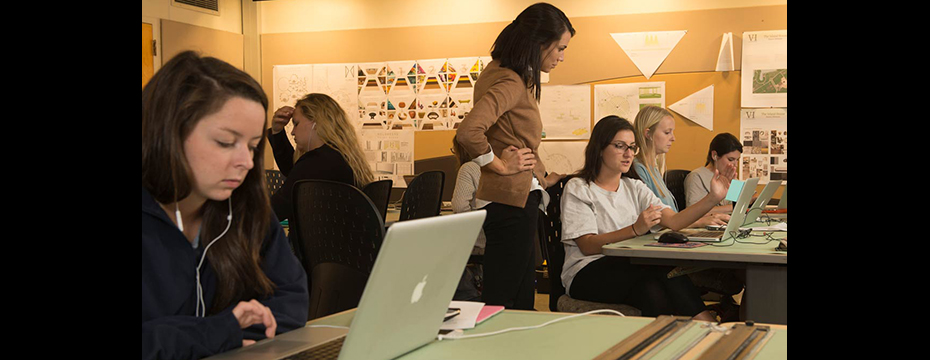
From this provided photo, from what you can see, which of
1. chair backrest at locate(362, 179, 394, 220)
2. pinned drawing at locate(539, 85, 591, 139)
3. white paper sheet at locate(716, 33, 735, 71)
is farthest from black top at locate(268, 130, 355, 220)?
white paper sheet at locate(716, 33, 735, 71)

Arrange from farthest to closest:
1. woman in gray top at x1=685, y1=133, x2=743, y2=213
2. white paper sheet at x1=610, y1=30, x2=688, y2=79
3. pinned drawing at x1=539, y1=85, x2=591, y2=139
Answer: pinned drawing at x1=539, y1=85, x2=591, y2=139 → white paper sheet at x1=610, y1=30, x2=688, y2=79 → woman in gray top at x1=685, y1=133, x2=743, y2=213

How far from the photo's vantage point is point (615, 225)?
3.02 metres

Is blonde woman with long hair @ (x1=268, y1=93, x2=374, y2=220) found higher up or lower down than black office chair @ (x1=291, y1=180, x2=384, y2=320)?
higher up

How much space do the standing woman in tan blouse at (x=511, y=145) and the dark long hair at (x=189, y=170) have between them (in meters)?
1.15

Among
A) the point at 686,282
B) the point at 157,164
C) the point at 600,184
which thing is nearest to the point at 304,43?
the point at 600,184

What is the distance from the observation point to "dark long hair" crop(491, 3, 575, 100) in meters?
2.55

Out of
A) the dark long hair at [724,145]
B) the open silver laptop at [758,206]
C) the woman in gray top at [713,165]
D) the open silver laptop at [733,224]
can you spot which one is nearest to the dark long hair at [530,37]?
the open silver laptop at [733,224]

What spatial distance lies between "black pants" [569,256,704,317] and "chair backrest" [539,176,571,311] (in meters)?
0.09

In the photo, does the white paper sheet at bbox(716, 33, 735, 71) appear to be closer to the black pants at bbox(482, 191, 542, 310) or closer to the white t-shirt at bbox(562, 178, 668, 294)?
the white t-shirt at bbox(562, 178, 668, 294)

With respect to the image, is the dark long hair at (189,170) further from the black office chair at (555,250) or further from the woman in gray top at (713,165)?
the woman in gray top at (713,165)

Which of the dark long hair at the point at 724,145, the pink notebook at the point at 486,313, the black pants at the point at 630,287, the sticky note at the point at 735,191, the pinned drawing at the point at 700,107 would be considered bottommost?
the black pants at the point at 630,287

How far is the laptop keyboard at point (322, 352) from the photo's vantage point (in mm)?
1146
